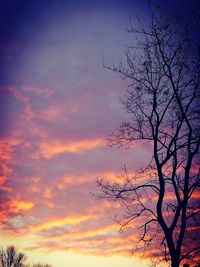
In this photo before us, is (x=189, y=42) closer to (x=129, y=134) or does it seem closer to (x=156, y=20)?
(x=156, y=20)

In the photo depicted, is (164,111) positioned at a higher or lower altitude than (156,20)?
lower

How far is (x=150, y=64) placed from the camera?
49.2 ft

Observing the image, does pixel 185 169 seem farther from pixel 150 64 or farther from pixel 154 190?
pixel 150 64

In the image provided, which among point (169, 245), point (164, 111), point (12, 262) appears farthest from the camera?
point (12, 262)

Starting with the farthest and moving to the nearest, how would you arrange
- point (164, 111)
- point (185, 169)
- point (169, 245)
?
point (164, 111), point (185, 169), point (169, 245)

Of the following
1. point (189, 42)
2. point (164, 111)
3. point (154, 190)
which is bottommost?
point (154, 190)

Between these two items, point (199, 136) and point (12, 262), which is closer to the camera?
point (199, 136)

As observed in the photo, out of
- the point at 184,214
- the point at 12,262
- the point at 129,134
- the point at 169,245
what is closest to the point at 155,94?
the point at 129,134

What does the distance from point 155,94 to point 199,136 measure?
241 cm

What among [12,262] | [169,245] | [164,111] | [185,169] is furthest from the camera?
[12,262]

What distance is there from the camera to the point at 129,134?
1497cm

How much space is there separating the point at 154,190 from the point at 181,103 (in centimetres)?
365

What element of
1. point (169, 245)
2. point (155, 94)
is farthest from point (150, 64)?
point (169, 245)

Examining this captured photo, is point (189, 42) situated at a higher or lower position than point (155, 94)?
higher
